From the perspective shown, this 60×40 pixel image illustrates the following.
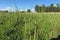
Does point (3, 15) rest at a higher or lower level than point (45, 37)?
higher

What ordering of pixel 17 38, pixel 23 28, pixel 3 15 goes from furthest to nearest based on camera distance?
pixel 3 15 → pixel 23 28 → pixel 17 38

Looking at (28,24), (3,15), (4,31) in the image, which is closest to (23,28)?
(28,24)

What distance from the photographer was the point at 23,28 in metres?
4.21

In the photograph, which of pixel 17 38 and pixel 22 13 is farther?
pixel 22 13

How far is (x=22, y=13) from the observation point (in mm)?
4316

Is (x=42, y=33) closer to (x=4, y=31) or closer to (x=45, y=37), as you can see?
(x=45, y=37)

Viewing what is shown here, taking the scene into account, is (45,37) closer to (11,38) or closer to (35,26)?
(35,26)

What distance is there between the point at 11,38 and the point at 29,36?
57 centimetres

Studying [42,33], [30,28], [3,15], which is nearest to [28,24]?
[30,28]

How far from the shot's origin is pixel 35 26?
430 cm

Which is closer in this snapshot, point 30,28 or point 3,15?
point 30,28

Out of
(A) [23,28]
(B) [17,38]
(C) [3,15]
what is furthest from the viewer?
(C) [3,15]

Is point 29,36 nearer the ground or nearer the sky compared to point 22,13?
nearer the ground

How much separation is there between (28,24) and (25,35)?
30 cm
